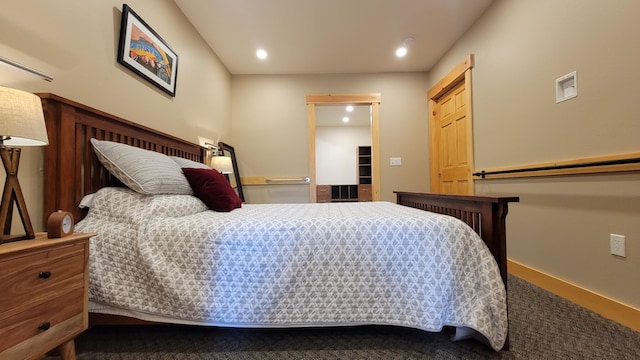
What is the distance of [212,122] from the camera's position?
311 cm

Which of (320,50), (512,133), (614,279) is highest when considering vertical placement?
(320,50)

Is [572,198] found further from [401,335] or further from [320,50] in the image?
[320,50]

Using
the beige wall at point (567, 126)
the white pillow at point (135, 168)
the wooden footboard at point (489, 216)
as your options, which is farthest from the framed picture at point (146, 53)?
the beige wall at point (567, 126)

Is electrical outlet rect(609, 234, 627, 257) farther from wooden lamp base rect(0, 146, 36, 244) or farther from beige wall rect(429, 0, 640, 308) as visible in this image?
wooden lamp base rect(0, 146, 36, 244)

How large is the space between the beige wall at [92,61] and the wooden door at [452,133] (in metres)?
2.99

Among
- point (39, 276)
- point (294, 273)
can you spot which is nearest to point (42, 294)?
point (39, 276)

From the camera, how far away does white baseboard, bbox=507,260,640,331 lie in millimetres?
1343

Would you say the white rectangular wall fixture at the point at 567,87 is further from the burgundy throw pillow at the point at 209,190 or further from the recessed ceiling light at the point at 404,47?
the burgundy throw pillow at the point at 209,190

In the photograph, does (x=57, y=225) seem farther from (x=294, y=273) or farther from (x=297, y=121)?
(x=297, y=121)

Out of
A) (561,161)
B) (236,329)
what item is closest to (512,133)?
(561,161)

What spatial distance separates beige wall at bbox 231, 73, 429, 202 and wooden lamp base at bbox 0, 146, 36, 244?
285 centimetres

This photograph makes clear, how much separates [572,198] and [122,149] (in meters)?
2.82

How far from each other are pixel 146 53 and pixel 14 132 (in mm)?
1398

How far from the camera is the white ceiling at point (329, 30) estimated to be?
2.38 metres
